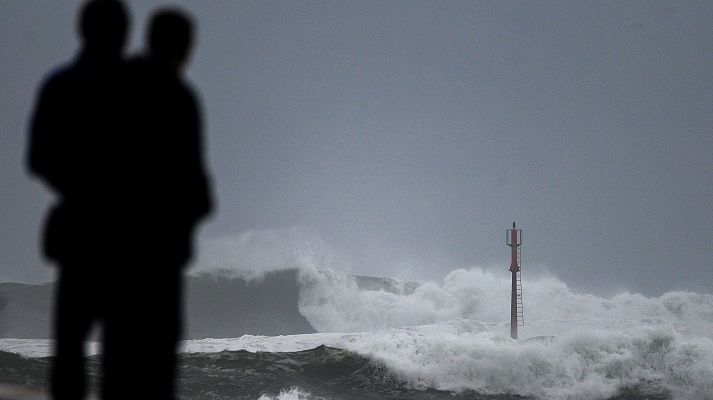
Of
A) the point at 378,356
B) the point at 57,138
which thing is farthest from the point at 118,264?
the point at 378,356

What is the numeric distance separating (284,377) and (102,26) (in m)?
21.0

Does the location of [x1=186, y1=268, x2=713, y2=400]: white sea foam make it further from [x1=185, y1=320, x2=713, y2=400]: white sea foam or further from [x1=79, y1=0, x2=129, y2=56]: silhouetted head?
[x1=79, y1=0, x2=129, y2=56]: silhouetted head

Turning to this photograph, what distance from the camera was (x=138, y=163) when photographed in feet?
5.49

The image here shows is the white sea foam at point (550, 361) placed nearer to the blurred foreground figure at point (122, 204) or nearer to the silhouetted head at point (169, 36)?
the blurred foreground figure at point (122, 204)

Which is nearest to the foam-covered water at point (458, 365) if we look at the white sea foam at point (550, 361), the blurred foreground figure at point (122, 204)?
the white sea foam at point (550, 361)

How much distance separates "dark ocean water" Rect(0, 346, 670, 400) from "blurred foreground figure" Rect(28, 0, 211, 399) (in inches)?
660

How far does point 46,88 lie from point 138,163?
46 cm

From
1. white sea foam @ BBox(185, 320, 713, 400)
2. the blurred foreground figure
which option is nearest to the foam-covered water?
white sea foam @ BBox(185, 320, 713, 400)

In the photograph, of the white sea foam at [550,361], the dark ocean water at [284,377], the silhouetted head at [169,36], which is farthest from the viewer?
the white sea foam at [550,361]

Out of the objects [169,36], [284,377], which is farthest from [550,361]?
[169,36]

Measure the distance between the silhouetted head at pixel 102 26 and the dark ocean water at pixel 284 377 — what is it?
665 inches

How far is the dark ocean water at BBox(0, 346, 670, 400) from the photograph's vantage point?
18.8 metres

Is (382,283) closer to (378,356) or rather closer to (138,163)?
(378,356)

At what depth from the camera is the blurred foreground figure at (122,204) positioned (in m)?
1.64
